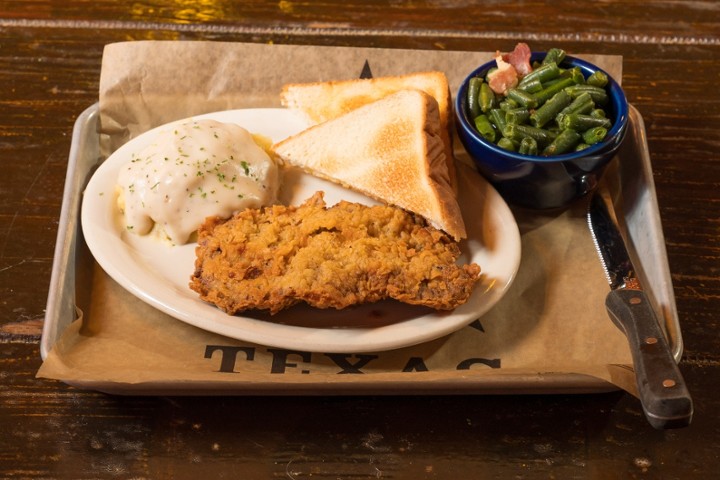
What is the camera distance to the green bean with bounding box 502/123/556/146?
283 centimetres

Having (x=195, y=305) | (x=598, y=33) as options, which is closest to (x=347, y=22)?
(x=598, y=33)

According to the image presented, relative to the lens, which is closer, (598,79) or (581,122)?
(581,122)

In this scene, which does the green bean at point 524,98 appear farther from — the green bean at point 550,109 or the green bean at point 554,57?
the green bean at point 554,57

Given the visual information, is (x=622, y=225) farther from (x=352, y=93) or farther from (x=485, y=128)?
(x=352, y=93)

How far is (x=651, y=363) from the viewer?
2.27 m

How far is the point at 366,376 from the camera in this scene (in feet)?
7.72

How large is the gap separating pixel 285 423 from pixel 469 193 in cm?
115

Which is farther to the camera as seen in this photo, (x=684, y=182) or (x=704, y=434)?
(x=684, y=182)

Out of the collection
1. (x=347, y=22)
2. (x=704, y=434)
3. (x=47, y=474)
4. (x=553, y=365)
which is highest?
(x=347, y=22)

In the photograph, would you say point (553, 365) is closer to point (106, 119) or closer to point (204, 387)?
point (204, 387)

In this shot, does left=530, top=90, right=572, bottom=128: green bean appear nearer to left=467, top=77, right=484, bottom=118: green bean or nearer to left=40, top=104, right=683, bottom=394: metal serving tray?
left=467, top=77, right=484, bottom=118: green bean

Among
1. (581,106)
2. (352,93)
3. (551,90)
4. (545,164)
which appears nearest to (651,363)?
(545,164)

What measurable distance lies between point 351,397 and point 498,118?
120cm

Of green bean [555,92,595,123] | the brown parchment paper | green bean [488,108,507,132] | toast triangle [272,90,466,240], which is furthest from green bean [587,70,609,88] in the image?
toast triangle [272,90,466,240]
